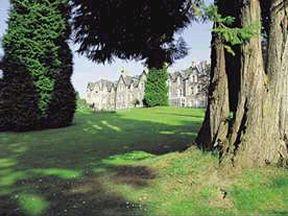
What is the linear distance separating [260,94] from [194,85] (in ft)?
298

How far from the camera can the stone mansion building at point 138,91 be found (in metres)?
100

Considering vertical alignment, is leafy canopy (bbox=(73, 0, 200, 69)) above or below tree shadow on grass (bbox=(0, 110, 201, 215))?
above

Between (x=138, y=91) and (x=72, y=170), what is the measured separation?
343 feet

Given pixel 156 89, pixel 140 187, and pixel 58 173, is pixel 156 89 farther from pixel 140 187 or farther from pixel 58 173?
pixel 140 187

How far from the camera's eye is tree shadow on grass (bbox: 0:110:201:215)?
9953 millimetres

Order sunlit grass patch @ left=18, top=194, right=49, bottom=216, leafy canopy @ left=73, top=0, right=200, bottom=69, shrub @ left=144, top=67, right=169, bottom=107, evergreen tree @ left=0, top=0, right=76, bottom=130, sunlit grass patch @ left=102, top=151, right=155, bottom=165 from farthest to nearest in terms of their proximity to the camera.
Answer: shrub @ left=144, top=67, right=169, bottom=107, evergreen tree @ left=0, top=0, right=76, bottom=130, leafy canopy @ left=73, top=0, right=200, bottom=69, sunlit grass patch @ left=102, top=151, right=155, bottom=165, sunlit grass patch @ left=18, top=194, right=49, bottom=216

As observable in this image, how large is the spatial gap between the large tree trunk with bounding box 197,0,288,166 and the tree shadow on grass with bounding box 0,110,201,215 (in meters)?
2.07

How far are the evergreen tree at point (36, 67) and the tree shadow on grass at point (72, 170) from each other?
8.22 feet

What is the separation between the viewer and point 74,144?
21.5 meters

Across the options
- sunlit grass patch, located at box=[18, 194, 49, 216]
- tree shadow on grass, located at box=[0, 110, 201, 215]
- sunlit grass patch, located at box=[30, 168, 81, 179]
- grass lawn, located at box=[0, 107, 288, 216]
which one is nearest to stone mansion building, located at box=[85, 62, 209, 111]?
tree shadow on grass, located at box=[0, 110, 201, 215]

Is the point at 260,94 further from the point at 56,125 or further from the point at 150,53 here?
the point at 56,125

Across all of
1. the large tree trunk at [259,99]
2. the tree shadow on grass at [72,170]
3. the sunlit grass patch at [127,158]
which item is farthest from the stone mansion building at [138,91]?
the large tree trunk at [259,99]

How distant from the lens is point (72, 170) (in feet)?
46.3

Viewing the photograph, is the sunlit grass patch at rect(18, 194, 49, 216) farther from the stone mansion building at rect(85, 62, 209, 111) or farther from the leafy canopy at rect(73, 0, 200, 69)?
the stone mansion building at rect(85, 62, 209, 111)
